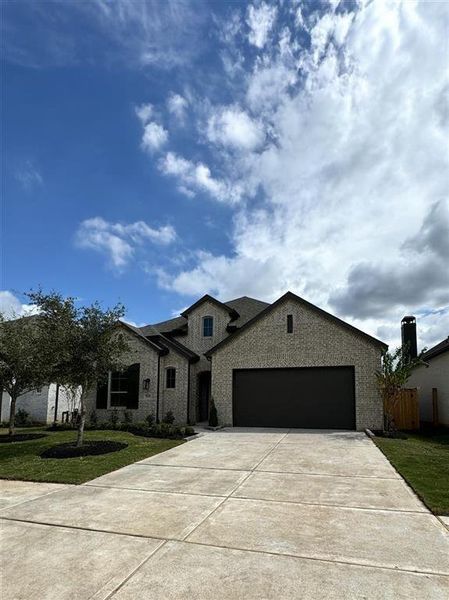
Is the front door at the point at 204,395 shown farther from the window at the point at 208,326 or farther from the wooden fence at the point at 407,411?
the wooden fence at the point at 407,411

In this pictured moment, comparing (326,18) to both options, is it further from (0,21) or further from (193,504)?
(193,504)

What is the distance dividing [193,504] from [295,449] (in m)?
5.95

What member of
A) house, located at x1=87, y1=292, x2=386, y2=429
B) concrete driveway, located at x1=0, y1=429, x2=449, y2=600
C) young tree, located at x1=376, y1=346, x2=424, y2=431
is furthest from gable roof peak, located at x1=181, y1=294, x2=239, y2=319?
concrete driveway, located at x1=0, y1=429, x2=449, y2=600

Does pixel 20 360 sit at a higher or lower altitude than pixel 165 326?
lower

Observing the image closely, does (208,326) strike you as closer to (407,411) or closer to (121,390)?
(121,390)

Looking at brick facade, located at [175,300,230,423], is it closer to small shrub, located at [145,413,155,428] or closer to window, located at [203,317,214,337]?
window, located at [203,317,214,337]

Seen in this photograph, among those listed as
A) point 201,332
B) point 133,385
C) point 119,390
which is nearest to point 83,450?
point 133,385

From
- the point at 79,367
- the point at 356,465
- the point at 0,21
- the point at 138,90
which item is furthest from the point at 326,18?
the point at 79,367

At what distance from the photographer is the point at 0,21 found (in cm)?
999

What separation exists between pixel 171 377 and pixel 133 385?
6.50ft

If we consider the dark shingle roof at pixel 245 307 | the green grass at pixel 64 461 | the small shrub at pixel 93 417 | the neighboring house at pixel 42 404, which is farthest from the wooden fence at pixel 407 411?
the neighboring house at pixel 42 404

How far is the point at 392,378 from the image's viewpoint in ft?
49.9

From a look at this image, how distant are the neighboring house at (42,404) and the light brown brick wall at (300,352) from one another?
849 centimetres

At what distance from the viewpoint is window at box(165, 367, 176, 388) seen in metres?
20.3
